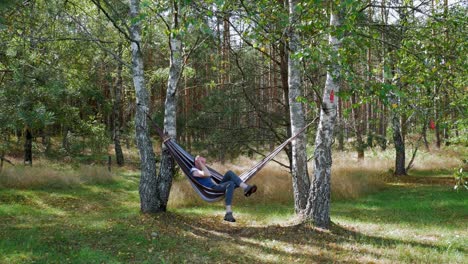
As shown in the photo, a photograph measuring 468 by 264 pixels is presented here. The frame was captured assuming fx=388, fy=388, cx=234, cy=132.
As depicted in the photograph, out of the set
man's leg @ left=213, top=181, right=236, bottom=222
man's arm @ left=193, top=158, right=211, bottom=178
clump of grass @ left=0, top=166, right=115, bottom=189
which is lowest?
clump of grass @ left=0, top=166, right=115, bottom=189

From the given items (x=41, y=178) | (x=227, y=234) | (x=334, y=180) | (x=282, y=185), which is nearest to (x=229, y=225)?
(x=227, y=234)

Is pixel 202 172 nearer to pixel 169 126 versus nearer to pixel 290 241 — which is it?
pixel 169 126

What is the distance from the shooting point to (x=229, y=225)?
5613mm

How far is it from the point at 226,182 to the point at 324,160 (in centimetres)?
122

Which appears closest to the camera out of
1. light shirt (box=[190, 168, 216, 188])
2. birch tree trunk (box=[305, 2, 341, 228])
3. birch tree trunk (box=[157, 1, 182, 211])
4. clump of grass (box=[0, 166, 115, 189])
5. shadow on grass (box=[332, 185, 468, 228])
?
birch tree trunk (box=[305, 2, 341, 228])

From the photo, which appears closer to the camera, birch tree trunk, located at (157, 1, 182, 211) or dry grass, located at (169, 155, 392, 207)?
birch tree trunk, located at (157, 1, 182, 211)

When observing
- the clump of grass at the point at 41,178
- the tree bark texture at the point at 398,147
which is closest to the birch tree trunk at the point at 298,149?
the clump of grass at the point at 41,178

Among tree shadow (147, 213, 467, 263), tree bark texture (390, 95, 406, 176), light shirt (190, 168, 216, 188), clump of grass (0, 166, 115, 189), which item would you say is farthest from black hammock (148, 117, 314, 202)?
tree bark texture (390, 95, 406, 176)

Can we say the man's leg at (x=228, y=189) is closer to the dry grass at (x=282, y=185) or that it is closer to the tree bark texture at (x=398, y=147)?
the dry grass at (x=282, y=185)

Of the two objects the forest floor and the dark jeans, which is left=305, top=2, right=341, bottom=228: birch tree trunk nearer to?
the forest floor

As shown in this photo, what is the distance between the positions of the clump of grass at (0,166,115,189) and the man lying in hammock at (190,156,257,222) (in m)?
4.81

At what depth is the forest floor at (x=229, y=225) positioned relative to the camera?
157 inches

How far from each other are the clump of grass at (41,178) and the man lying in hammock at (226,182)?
4.81 metres

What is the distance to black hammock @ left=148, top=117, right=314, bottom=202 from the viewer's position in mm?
4695
